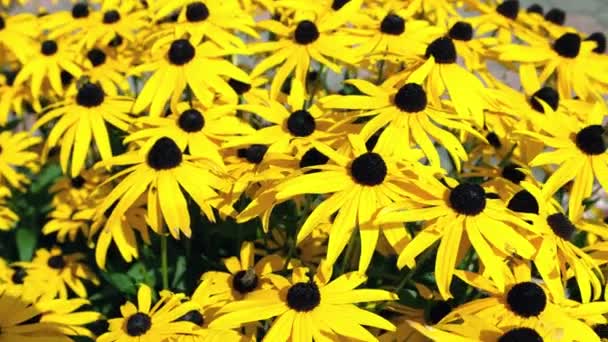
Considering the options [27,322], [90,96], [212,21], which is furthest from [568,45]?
[27,322]

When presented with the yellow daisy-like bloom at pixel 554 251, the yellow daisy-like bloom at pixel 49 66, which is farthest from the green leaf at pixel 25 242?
the yellow daisy-like bloom at pixel 554 251

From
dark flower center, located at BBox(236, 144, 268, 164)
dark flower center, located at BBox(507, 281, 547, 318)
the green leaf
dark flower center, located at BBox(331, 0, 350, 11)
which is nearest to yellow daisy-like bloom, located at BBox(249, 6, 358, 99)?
dark flower center, located at BBox(331, 0, 350, 11)

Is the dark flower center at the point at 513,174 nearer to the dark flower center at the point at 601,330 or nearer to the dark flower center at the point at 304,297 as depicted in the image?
the dark flower center at the point at 601,330

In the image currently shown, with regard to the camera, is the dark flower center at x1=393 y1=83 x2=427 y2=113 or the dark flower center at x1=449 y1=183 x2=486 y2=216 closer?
the dark flower center at x1=449 y1=183 x2=486 y2=216

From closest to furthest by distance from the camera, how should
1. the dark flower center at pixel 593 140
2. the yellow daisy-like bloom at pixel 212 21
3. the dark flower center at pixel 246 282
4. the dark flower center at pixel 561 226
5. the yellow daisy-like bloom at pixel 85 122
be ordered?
1. the dark flower center at pixel 561 226
2. the dark flower center at pixel 246 282
3. the dark flower center at pixel 593 140
4. the yellow daisy-like bloom at pixel 85 122
5. the yellow daisy-like bloom at pixel 212 21

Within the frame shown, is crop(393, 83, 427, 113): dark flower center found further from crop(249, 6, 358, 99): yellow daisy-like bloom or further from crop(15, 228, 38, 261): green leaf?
crop(15, 228, 38, 261): green leaf

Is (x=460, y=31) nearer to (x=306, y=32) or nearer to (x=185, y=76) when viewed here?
(x=306, y=32)
